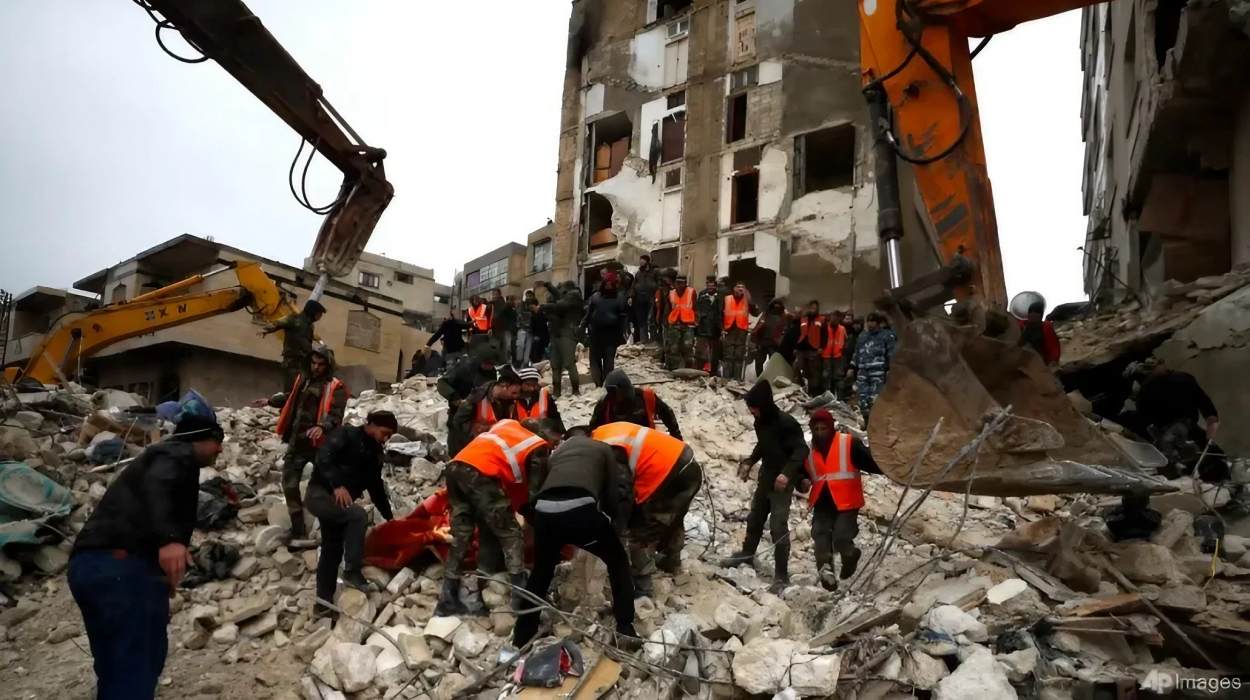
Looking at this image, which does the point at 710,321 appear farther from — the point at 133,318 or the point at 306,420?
the point at 133,318

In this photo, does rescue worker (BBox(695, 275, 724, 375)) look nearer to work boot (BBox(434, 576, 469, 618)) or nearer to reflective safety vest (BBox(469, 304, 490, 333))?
reflective safety vest (BBox(469, 304, 490, 333))

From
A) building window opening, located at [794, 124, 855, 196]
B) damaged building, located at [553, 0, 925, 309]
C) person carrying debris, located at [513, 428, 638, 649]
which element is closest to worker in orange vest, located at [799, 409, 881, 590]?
Answer: person carrying debris, located at [513, 428, 638, 649]

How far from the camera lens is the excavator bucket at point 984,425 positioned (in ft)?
13.6

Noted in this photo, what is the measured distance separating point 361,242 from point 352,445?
3834 millimetres

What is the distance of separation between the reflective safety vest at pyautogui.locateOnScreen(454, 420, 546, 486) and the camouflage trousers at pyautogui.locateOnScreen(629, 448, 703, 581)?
2.54ft

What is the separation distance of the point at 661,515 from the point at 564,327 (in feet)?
18.2

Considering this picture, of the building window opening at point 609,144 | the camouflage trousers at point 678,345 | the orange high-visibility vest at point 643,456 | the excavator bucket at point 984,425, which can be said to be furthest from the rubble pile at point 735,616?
the building window opening at point 609,144

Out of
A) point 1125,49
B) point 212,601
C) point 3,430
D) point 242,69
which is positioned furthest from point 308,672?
point 1125,49

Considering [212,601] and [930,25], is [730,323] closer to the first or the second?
[930,25]

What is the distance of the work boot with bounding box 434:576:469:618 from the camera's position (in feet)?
15.5

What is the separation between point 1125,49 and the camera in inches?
482

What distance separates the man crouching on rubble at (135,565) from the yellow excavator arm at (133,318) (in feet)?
26.2

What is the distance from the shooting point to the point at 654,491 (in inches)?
192

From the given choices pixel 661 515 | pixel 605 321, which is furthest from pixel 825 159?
pixel 661 515
